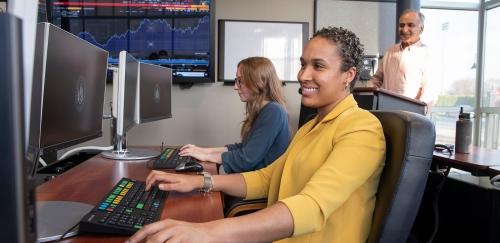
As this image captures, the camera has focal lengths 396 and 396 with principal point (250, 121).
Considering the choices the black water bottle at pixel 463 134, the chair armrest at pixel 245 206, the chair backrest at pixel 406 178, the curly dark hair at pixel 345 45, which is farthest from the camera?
the black water bottle at pixel 463 134

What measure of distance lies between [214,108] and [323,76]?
7.78 ft

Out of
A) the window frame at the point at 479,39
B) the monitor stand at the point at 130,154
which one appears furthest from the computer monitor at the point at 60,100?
the window frame at the point at 479,39

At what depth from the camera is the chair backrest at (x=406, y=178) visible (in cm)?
91

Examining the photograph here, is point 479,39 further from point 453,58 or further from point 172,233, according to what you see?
point 172,233

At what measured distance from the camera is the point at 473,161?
1718 mm

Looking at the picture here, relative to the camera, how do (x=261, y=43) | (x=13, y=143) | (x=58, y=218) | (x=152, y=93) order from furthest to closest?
(x=261, y=43)
(x=152, y=93)
(x=58, y=218)
(x=13, y=143)

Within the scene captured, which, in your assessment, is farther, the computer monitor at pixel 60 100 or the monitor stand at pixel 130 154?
the monitor stand at pixel 130 154

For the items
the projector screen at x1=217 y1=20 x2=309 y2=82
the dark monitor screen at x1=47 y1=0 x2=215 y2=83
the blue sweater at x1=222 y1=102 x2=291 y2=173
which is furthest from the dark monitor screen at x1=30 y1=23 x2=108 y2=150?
the projector screen at x1=217 y1=20 x2=309 y2=82

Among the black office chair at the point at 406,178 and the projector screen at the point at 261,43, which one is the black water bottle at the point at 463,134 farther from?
the projector screen at the point at 261,43

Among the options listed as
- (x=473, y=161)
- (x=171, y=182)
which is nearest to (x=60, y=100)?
(x=171, y=182)

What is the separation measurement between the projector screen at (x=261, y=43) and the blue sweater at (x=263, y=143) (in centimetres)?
155

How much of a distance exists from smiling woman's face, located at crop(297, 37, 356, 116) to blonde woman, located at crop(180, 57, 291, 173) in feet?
2.19

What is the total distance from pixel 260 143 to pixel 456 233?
1.06 meters

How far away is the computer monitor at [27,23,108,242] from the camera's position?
2.58 ft
